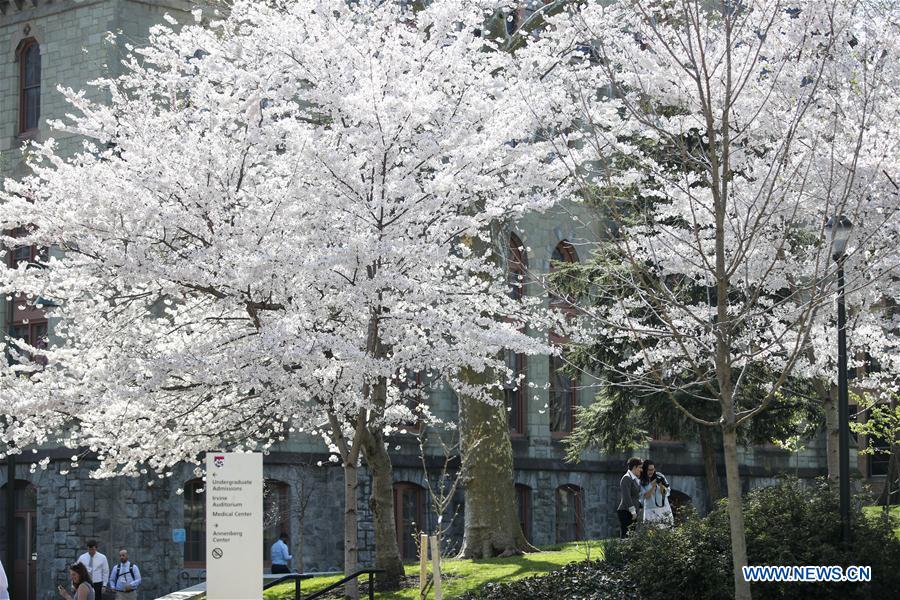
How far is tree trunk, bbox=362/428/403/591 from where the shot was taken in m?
19.6

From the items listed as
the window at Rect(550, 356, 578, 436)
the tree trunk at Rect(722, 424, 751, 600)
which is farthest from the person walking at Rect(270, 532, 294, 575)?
the tree trunk at Rect(722, 424, 751, 600)

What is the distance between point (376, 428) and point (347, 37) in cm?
580

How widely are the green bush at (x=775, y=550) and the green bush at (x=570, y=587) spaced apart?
1.02ft

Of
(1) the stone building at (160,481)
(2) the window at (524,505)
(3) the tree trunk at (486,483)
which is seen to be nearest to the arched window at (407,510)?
(1) the stone building at (160,481)

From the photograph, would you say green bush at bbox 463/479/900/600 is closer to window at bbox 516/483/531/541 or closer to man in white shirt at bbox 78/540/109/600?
man in white shirt at bbox 78/540/109/600

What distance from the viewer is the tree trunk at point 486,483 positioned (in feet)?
74.2

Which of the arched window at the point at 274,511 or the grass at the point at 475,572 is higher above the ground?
the arched window at the point at 274,511

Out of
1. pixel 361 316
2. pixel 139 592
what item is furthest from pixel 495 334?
pixel 139 592

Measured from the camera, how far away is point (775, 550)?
14.3 meters

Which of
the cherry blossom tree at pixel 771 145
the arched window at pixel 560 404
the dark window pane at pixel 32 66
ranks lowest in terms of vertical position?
the arched window at pixel 560 404

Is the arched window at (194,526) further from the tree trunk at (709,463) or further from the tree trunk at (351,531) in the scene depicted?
the tree trunk at (351,531)

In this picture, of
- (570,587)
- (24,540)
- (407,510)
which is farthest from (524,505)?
(570,587)

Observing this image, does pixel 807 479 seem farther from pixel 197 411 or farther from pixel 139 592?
pixel 197 411

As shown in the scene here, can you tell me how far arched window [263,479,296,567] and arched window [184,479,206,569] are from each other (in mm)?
1521
